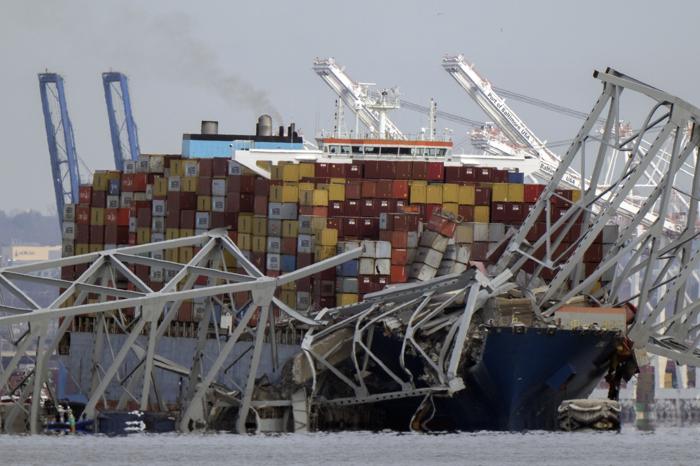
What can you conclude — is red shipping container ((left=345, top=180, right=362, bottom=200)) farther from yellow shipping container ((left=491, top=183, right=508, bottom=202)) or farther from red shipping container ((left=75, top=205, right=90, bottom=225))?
red shipping container ((left=75, top=205, right=90, bottom=225))

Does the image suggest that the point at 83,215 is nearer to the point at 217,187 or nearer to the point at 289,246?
the point at 217,187

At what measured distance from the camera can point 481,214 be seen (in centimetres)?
9894

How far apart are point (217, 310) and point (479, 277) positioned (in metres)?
Answer: 32.9

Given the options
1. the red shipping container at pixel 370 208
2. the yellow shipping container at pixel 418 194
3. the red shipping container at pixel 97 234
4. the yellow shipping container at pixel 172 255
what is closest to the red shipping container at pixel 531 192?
A: the yellow shipping container at pixel 418 194

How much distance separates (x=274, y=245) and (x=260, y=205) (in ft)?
8.73

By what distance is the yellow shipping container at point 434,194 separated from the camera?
10006cm

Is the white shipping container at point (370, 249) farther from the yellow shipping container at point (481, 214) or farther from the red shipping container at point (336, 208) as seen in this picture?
the yellow shipping container at point (481, 214)

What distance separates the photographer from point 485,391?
77938 mm

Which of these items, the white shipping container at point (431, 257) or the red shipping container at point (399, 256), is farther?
the red shipping container at point (399, 256)

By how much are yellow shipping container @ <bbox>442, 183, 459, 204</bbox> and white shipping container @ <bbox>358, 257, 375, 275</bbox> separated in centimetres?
573

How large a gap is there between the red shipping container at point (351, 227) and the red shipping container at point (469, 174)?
5817mm

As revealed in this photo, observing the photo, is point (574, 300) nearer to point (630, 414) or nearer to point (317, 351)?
point (317, 351)

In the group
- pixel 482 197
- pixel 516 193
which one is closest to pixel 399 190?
pixel 482 197

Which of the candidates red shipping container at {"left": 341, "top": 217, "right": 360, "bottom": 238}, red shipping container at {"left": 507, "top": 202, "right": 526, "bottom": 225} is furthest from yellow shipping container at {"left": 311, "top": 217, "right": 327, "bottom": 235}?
red shipping container at {"left": 507, "top": 202, "right": 526, "bottom": 225}
